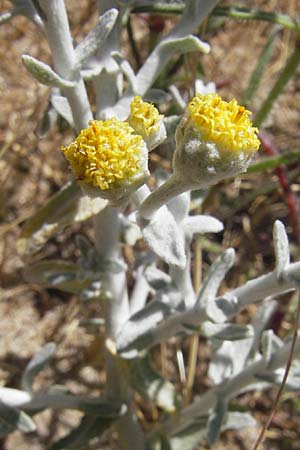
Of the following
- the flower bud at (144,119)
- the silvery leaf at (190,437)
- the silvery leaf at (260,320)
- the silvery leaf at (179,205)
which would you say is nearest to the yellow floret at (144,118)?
the flower bud at (144,119)

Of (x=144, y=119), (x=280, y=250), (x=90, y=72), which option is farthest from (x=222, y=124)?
(x=90, y=72)

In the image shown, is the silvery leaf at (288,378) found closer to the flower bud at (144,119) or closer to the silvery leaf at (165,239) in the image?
the silvery leaf at (165,239)

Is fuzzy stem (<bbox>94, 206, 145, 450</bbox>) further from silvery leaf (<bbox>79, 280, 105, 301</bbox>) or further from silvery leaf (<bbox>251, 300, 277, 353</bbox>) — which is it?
silvery leaf (<bbox>251, 300, 277, 353</bbox>)

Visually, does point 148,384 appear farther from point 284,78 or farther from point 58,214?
point 284,78

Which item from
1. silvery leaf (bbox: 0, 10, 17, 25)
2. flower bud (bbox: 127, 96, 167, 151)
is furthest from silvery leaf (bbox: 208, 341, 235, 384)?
silvery leaf (bbox: 0, 10, 17, 25)

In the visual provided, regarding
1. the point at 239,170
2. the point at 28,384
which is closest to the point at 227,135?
the point at 239,170

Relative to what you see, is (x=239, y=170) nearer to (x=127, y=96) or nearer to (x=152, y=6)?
(x=127, y=96)
